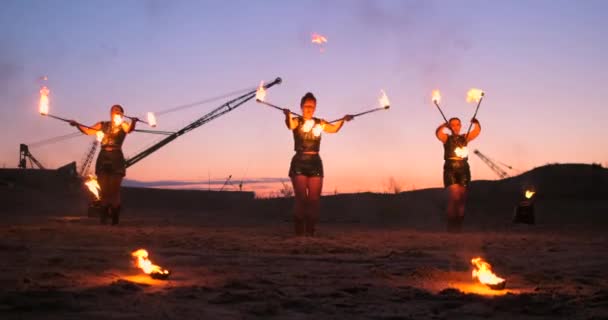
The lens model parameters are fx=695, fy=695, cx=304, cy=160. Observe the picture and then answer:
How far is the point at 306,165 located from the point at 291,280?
19.3 feet

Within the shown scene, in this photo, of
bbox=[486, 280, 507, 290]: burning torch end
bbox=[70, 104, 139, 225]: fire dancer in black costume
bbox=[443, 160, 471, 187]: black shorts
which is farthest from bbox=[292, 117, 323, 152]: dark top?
bbox=[486, 280, 507, 290]: burning torch end

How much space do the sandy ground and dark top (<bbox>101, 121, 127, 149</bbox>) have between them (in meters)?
4.01

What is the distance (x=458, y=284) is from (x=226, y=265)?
2.45m

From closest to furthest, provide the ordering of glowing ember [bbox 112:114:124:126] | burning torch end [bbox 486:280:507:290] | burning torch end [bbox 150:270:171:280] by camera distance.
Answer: burning torch end [bbox 486:280:507:290] < burning torch end [bbox 150:270:171:280] < glowing ember [bbox 112:114:124:126]

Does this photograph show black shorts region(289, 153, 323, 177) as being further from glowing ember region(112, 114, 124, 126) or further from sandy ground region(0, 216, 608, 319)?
glowing ember region(112, 114, 124, 126)

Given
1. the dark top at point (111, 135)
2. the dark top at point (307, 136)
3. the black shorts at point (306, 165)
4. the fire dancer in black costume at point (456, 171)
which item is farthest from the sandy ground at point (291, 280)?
the dark top at point (111, 135)

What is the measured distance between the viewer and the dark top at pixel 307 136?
12188 mm

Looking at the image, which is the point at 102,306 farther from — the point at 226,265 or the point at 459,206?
the point at 459,206

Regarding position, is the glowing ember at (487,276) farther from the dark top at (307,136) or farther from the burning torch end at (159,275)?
the dark top at (307,136)

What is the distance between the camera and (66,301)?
16.1 ft

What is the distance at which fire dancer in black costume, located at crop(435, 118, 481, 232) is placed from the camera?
45.4 ft

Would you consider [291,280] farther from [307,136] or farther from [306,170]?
[307,136]

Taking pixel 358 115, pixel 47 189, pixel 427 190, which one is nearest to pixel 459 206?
pixel 358 115

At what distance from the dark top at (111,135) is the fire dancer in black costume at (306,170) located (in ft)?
13.5
